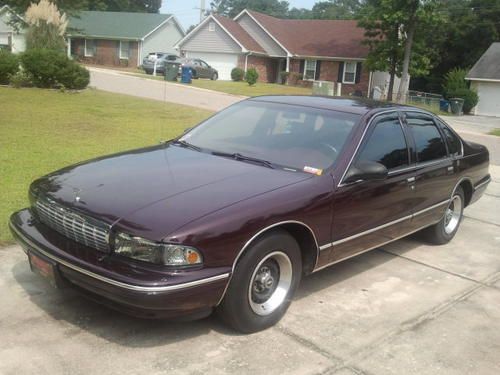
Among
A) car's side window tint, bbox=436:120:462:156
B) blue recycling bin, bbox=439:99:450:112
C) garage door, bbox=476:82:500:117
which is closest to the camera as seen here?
car's side window tint, bbox=436:120:462:156

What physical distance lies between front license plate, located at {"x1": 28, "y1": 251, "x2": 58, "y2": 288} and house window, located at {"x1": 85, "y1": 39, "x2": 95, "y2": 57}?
46727 millimetres

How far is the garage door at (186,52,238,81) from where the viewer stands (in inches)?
1583

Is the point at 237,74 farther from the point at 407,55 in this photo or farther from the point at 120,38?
the point at 120,38

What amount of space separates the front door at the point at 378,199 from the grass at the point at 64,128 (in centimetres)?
306

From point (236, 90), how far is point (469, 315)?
24.8 metres

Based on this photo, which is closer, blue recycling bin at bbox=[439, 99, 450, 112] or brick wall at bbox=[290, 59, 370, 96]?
blue recycling bin at bbox=[439, 99, 450, 112]

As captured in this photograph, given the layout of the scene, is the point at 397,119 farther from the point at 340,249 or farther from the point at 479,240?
the point at 479,240

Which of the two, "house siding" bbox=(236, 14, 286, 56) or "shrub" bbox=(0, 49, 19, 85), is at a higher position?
"house siding" bbox=(236, 14, 286, 56)

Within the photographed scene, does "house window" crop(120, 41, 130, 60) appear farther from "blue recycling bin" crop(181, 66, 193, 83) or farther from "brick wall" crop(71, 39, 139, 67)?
"blue recycling bin" crop(181, 66, 193, 83)

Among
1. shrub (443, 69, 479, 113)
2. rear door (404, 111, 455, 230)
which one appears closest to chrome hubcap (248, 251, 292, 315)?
rear door (404, 111, 455, 230)

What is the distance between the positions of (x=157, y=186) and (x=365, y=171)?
64.2 inches

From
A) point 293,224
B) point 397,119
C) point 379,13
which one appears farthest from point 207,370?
point 379,13

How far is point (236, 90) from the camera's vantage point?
28.4m

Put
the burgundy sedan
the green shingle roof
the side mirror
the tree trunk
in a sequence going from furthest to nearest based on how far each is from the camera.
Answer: the green shingle roof < the tree trunk < the side mirror < the burgundy sedan
